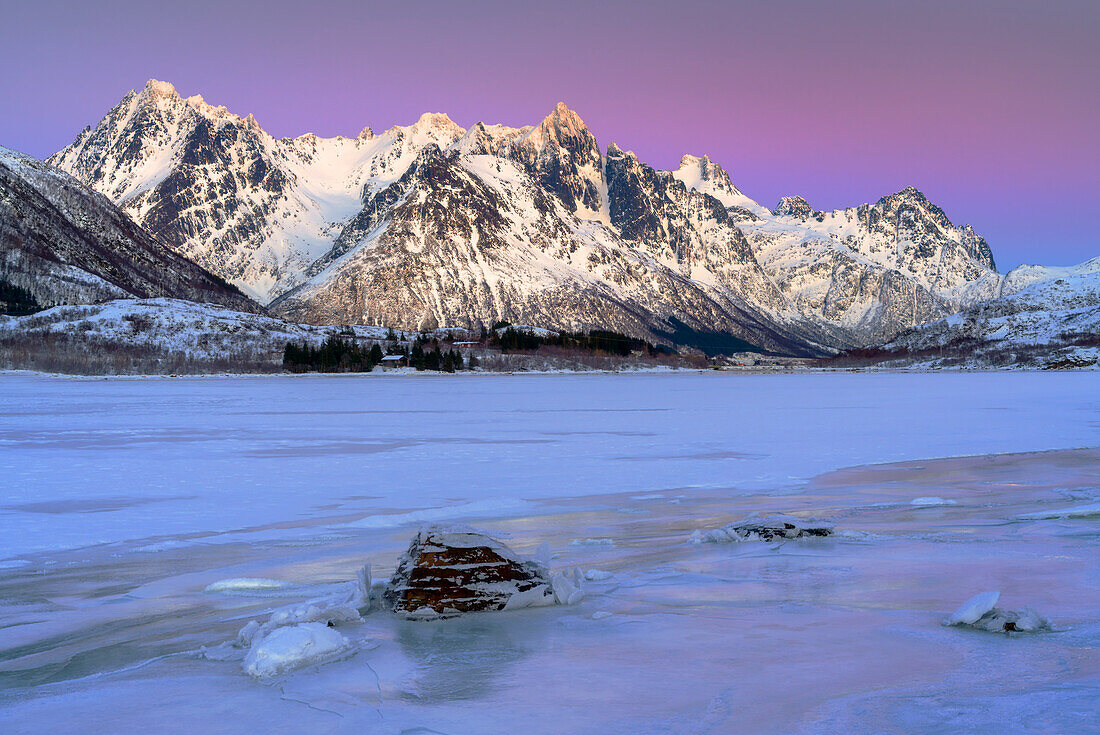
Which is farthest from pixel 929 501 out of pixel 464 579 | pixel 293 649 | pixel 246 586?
pixel 293 649

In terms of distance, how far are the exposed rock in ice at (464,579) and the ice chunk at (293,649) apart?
1.89 m

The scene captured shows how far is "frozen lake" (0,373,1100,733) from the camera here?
8.80 metres

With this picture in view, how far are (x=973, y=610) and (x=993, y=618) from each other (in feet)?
0.79

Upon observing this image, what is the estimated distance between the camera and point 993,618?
36.7 feet

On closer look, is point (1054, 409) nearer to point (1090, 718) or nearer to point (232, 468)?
point (232, 468)

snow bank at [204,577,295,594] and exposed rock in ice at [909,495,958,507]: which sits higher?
exposed rock in ice at [909,495,958,507]

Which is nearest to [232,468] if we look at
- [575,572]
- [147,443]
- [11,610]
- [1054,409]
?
[147,443]

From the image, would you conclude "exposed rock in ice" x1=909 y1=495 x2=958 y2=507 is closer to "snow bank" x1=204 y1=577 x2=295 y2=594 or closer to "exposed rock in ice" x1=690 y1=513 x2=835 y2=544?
"exposed rock in ice" x1=690 y1=513 x2=835 y2=544

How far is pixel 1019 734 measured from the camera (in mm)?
7637

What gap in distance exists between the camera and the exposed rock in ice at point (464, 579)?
1296 centimetres

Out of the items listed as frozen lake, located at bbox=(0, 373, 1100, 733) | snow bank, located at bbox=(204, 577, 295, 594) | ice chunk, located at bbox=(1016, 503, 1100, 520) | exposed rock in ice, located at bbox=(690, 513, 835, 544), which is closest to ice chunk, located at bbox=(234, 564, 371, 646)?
frozen lake, located at bbox=(0, 373, 1100, 733)

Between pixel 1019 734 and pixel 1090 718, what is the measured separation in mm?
859

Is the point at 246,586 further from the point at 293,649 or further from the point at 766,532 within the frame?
the point at 766,532

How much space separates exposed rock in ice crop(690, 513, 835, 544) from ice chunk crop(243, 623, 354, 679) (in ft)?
31.3
